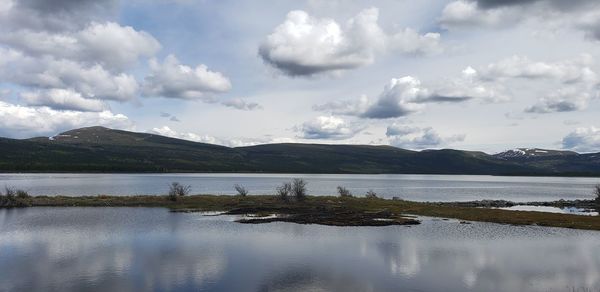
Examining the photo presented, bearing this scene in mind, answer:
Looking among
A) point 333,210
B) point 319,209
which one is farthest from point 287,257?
point 319,209

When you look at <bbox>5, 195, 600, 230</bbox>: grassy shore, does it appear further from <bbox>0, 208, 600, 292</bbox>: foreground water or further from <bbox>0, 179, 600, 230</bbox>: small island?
<bbox>0, 208, 600, 292</bbox>: foreground water

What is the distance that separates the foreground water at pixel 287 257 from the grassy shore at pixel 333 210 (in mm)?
6265

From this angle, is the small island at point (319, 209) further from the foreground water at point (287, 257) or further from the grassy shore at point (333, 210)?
the foreground water at point (287, 257)

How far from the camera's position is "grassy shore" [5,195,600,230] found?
76875 mm

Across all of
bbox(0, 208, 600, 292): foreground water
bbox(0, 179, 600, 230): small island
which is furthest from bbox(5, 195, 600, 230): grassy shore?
bbox(0, 208, 600, 292): foreground water

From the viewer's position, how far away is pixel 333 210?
300 ft

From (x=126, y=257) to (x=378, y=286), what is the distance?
24440 mm

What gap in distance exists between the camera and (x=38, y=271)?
39.2 metres

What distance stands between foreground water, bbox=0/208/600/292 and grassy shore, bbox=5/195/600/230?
626 centimetres

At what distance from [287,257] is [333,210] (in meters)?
45.4

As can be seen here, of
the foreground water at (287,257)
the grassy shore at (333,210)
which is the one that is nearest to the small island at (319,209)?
the grassy shore at (333,210)

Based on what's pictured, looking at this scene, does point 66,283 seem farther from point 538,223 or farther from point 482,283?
point 538,223

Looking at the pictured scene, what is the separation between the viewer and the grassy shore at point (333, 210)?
76.9m

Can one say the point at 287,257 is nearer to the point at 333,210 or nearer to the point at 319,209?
the point at 333,210
